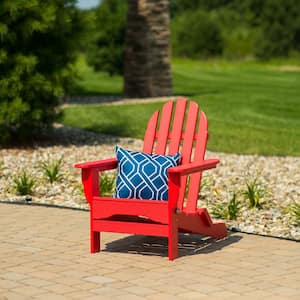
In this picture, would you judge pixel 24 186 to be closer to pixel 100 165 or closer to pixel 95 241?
pixel 100 165

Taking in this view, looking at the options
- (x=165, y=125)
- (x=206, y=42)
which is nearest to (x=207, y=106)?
(x=165, y=125)

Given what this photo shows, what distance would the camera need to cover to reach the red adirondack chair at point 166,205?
6832 millimetres

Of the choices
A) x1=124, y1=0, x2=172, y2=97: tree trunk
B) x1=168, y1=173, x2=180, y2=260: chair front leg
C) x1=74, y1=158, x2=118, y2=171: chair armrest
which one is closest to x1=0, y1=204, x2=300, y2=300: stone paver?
x1=168, y1=173, x2=180, y2=260: chair front leg

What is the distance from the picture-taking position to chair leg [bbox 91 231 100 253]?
7.14m

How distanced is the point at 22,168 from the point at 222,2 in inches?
2517

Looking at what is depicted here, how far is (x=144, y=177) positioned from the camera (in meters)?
7.23

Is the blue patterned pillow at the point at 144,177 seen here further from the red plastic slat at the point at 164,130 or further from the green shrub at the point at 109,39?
the green shrub at the point at 109,39

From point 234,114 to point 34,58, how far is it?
5.99 m

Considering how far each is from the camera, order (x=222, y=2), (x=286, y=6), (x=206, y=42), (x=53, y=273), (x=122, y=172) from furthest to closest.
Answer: (x=222, y=2) < (x=286, y=6) < (x=206, y=42) < (x=122, y=172) < (x=53, y=273)

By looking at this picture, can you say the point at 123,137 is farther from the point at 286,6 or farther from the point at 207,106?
the point at 286,6

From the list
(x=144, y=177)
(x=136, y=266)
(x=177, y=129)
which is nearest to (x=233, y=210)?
(x=177, y=129)

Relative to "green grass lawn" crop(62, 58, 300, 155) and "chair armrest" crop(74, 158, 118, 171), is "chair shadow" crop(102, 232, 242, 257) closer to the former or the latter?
"chair armrest" crop(74, 158, 118, 171)

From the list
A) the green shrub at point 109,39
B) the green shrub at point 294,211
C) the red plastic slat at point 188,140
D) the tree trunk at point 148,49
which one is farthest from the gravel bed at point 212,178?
the green shrub at point 109,39

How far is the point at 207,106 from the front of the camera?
746 inches
